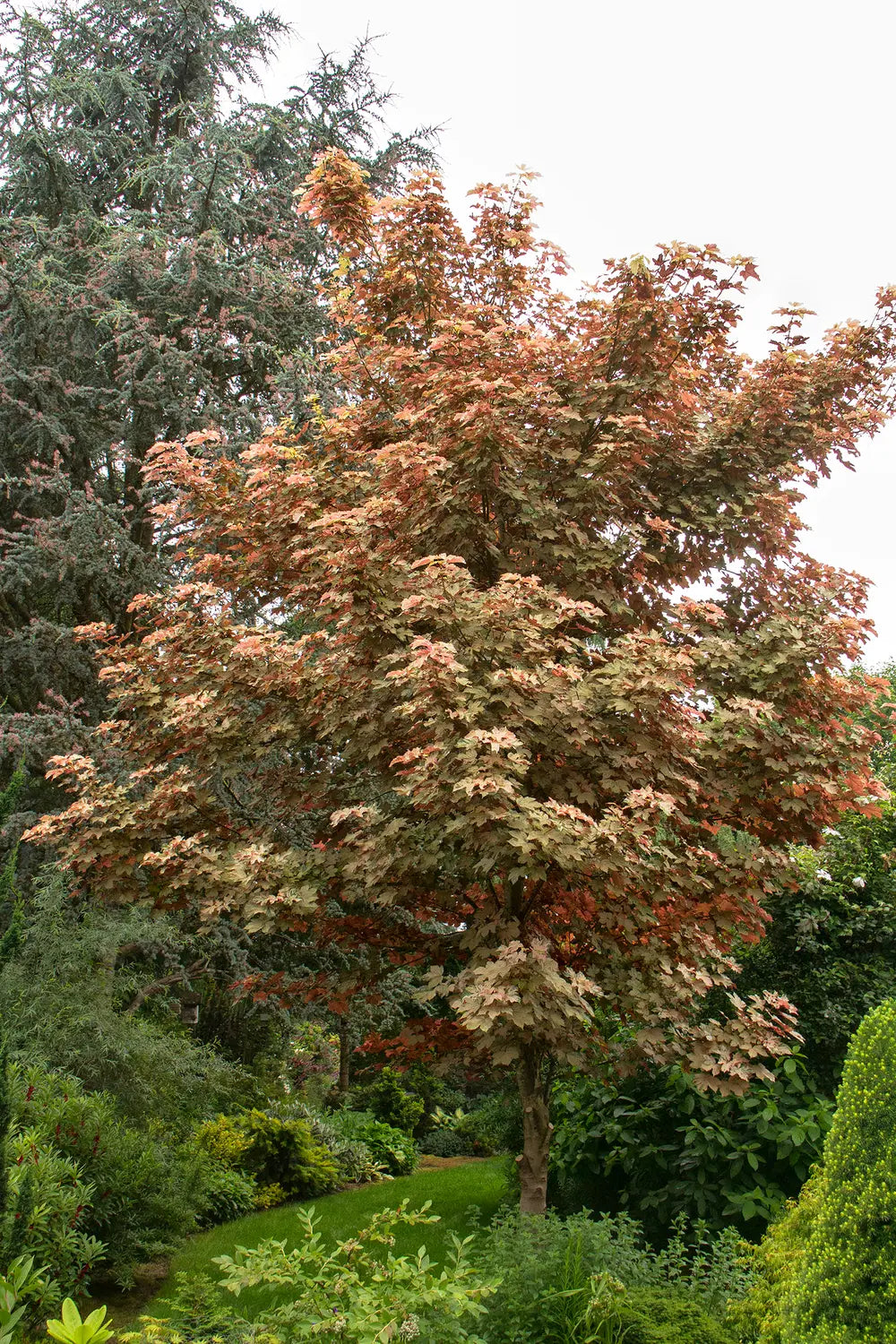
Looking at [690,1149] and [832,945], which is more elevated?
[832,945]

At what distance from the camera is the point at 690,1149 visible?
5.90m

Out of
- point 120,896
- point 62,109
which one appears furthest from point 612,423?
point 62,109

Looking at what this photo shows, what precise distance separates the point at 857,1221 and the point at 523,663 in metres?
2.52

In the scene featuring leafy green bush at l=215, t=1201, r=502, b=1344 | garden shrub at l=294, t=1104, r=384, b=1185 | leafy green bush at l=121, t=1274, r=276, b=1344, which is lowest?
garden shrub at l=294, t=1104, r=384, b=1185

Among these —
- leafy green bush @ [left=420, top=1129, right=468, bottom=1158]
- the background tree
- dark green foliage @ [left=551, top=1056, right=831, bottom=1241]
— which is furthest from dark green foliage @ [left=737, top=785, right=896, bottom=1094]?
leafy green bush @ [left=420, top=1129, right=468, bottom=1158]

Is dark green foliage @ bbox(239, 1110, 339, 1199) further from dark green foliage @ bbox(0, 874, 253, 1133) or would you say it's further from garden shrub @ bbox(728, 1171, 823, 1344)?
garden shrub @ bbox(728, 1171, 823, 1344)

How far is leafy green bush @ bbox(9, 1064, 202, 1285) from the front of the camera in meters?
5.71

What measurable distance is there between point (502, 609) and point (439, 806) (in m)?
0.95

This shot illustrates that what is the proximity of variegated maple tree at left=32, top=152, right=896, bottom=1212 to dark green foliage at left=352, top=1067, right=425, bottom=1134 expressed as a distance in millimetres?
7315

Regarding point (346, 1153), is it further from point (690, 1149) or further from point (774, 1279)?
point (774, 1279)

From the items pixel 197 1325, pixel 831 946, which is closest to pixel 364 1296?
pixel 197 1325

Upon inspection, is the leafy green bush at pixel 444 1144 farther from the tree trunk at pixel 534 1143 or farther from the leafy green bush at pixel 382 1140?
the tree trunk at pixel 534 1143

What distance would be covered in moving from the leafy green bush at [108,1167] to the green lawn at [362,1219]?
1.04 feet

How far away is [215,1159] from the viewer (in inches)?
312
